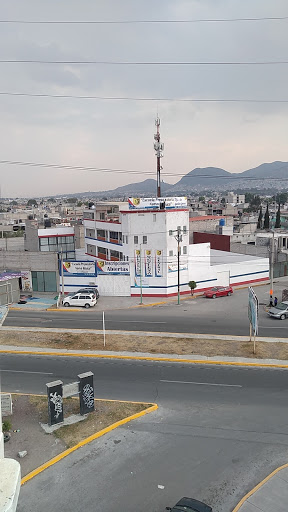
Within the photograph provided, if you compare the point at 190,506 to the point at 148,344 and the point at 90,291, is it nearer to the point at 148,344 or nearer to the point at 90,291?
the point at 148,344

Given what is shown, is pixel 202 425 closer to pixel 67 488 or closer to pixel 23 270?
pixel 67 488

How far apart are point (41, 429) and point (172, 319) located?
55.3 ft

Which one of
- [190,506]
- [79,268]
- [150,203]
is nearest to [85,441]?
[190,506]

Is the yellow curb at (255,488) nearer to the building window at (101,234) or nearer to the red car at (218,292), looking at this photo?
the red car at (218,292)

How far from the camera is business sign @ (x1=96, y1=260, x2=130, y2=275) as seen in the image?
37.2 meters

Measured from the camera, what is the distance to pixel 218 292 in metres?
36.9

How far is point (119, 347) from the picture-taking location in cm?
2252

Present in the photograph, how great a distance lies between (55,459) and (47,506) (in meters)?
2.00

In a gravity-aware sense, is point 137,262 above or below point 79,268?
above

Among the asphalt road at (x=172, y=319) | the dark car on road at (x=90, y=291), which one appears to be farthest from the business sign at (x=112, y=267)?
the asphalt road at (x=172, y=319)

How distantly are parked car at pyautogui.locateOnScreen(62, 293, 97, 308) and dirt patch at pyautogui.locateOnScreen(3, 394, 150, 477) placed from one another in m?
17.7

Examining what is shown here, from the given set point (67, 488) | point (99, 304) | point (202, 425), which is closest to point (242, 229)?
point (99, 304)

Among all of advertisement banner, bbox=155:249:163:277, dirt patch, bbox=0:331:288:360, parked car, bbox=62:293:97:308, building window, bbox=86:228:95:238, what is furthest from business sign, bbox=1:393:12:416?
building window, bbox=86:228:95:238

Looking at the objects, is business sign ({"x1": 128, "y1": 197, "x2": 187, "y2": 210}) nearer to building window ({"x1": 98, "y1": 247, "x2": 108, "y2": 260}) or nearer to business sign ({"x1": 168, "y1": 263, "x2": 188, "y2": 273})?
business sign ({"x1": 168, "y1": 263, "x2": 188, "y2": 273})
